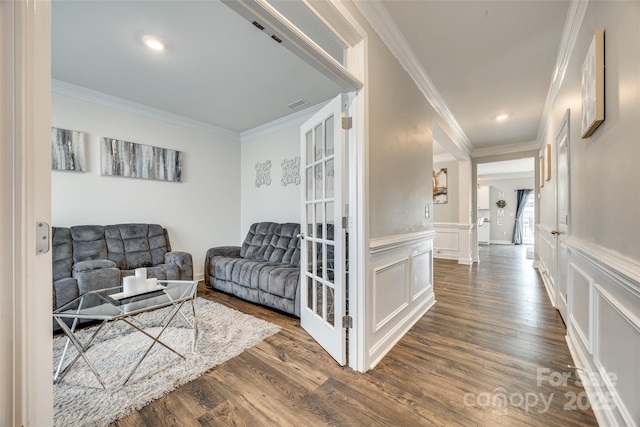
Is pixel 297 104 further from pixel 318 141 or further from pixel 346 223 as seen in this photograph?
pixel 346 223

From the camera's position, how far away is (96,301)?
1988mm

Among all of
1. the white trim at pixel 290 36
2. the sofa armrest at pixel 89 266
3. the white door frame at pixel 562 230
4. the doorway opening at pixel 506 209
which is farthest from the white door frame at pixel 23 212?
the doorway opening at pixel 506 209

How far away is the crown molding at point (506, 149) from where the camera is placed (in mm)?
5160

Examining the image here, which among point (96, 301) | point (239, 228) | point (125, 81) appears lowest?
point (96, 301)

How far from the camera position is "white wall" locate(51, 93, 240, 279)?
298 cm

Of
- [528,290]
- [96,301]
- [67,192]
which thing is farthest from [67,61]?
[528,290]

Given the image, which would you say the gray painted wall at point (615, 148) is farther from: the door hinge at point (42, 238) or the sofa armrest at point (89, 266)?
the sofa armrest at point (89, 266)

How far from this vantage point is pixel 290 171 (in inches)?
159

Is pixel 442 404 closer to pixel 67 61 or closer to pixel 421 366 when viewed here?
pixel 421 366

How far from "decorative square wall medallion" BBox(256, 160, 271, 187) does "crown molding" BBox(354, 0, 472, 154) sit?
255 centimetres

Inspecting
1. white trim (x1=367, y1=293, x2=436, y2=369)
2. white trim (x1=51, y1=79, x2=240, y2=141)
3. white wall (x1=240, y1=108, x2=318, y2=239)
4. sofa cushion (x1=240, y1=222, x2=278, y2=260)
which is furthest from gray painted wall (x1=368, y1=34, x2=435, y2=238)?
white trim (x1=51, y1=79, x2=240, y2=141)

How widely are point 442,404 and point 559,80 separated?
3158mm

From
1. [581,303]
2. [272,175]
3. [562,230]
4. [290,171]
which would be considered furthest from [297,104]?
[581,303]

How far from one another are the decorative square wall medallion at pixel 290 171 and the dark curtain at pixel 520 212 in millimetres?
8894
